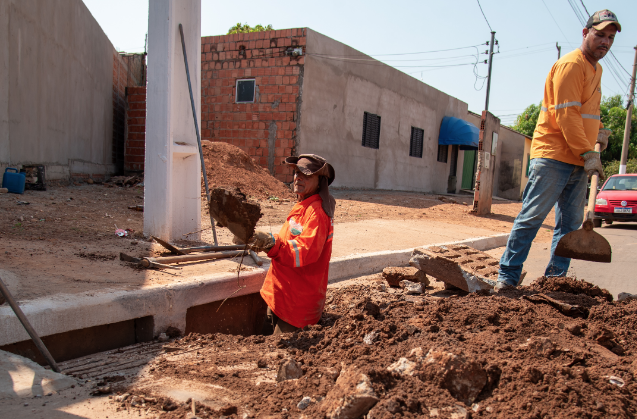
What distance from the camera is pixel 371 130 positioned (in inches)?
643

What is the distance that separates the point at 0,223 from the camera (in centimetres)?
468

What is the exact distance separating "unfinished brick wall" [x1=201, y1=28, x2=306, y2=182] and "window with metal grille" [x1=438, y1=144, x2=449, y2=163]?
11.0m

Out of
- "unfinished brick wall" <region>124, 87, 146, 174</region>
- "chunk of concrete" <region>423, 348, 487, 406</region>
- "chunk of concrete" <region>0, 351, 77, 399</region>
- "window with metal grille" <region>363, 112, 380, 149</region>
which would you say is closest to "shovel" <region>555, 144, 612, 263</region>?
"chunk of concrete" <region>423, 348, 487, 406</region>

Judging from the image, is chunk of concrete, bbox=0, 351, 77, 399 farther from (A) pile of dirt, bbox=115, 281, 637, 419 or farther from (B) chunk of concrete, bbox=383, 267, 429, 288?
(B) chunk of concrete, bbox=383, 267, 429, 288

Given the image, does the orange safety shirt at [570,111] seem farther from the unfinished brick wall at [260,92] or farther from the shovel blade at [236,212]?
the unfinished brick wall at [260,92]

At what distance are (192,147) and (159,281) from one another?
1941 mm

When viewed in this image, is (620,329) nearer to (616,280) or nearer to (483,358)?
(483,358)

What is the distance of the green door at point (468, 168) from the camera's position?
26.1 metres

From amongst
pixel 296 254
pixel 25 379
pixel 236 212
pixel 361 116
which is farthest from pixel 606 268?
pixel 361 116

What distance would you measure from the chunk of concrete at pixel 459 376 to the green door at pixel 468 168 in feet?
82.4

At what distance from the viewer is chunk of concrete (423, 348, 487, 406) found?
78.7 inches

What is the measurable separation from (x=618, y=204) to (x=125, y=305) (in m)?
12.9

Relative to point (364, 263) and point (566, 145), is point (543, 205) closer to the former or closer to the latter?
point (566, 145)

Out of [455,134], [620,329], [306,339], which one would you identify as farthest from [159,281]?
[455,134]
